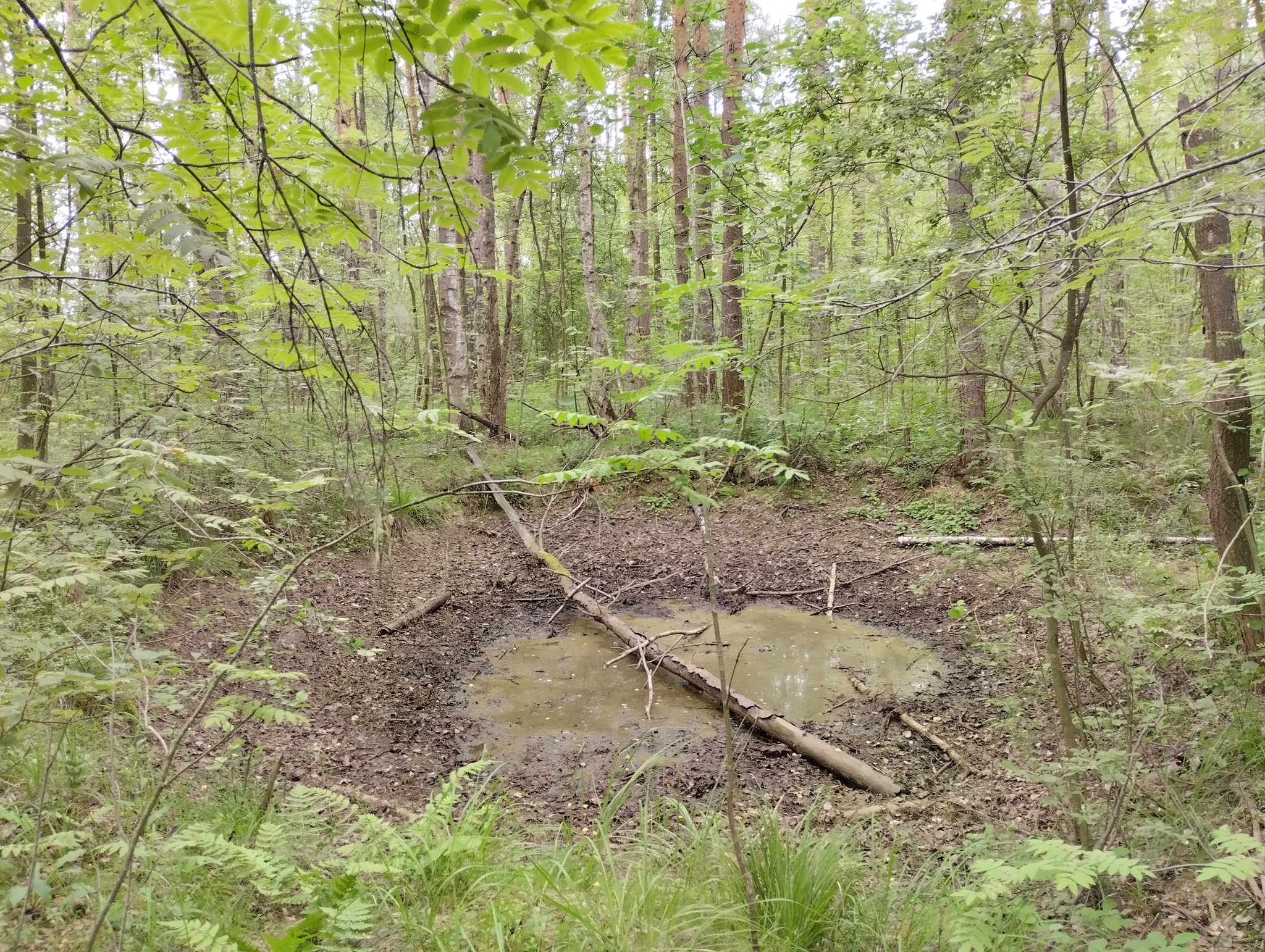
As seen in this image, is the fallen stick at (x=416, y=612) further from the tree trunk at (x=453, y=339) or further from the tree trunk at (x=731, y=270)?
the tree trunk at (x=731, y=270)

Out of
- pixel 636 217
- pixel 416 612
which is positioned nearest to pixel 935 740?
pixel 416 612

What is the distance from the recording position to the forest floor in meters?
4.38

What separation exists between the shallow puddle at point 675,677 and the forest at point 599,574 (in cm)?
6

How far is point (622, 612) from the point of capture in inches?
304

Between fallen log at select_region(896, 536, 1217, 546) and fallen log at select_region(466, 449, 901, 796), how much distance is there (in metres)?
1.70

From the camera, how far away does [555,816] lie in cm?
426

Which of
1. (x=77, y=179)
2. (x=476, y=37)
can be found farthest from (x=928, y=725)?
(x=77, y=179)

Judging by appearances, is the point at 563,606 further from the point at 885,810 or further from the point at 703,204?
the point at 703,204

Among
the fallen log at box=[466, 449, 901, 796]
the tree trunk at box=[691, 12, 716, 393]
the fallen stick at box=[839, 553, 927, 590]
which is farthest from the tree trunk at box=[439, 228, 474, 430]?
the fallen stick at box=[839, 553, 927, 590]

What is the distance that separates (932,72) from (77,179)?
513cm

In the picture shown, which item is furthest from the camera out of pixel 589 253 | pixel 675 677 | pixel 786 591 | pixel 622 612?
pixel 589 253

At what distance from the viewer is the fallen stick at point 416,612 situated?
258 inches

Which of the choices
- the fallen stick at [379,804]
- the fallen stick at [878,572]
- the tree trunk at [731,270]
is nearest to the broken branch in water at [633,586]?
the fallen stick at [878,572]

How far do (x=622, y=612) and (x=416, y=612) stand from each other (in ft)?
7.56
